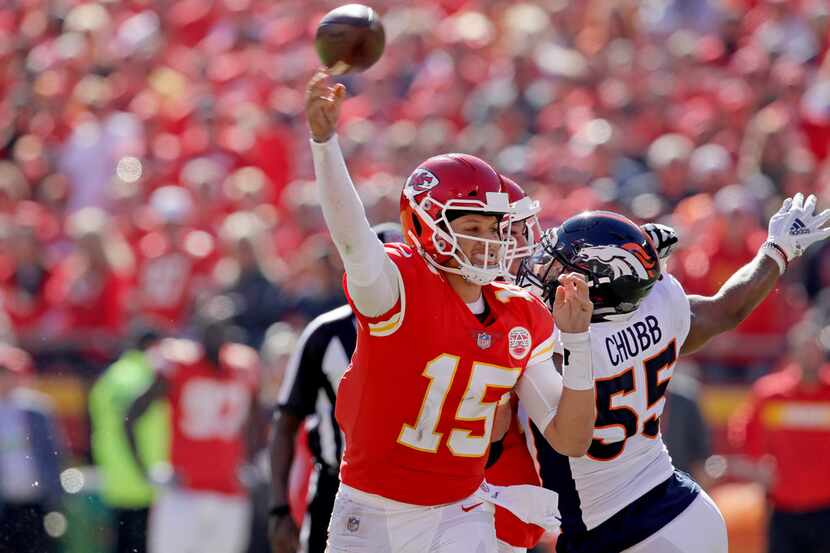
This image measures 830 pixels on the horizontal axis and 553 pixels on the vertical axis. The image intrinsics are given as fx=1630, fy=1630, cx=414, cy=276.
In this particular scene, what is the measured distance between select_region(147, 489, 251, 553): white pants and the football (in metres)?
5.89

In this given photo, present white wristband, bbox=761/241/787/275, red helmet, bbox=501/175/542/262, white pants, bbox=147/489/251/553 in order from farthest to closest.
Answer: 1. white pants, bbox=147/489/251/553
2. white wristband, bbox=761/241/787/275
3. red helmet, bbox=501/175/542/262

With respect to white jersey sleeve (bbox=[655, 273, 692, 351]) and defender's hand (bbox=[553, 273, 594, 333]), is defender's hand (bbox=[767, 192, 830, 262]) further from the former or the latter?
defender's hand (bbox=[553, 273, 594, 333])

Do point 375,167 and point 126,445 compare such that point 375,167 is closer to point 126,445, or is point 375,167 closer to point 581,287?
point 126,445

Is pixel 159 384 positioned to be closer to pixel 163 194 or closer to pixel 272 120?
pixel 163 194

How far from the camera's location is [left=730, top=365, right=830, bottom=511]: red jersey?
30.6 ft

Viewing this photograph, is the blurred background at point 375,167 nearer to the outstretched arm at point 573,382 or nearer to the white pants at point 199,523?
the white pants at point 199,523

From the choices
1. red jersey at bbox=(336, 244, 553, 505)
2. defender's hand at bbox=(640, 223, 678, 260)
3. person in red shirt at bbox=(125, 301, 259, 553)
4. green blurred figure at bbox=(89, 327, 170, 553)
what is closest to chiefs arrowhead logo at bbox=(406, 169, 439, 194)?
red jersey at bbox=(336, 244, 553, 505)

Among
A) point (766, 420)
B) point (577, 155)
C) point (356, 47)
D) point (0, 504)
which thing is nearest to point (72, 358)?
point (0, 504)

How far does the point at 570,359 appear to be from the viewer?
14.8 ft

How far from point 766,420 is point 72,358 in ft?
15.8

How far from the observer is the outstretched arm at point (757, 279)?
5.32 metres

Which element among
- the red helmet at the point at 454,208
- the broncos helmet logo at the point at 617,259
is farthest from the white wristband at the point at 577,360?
the broncos helmet logo at the point at 617,259

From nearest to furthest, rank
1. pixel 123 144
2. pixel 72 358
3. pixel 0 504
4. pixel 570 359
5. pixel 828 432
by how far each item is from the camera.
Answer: pixel 570 359 → pixel 828 432 → pixel 0 504 → pixel 72 358 → pixel 123 144

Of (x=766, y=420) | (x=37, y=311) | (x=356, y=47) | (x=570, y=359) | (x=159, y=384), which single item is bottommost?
(x=37, y=311)
